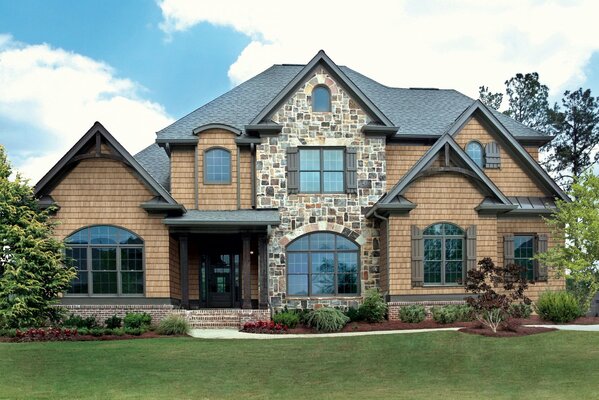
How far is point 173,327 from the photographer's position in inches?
888

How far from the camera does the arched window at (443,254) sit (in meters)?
25.6

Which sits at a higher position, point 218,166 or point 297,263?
point 218,166

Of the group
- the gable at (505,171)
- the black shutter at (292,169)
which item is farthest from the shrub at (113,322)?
the gable at (505,171)

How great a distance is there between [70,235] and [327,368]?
12177 millimetres

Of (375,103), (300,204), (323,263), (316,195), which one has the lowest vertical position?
(323,263)

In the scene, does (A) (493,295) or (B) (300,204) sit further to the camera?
(B) (300,204)

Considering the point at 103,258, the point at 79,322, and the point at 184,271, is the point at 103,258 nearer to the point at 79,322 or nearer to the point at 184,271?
the point at 79,322

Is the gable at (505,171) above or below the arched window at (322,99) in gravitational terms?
below

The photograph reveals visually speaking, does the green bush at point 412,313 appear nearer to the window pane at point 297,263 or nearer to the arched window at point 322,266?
the arched window at point 322,266

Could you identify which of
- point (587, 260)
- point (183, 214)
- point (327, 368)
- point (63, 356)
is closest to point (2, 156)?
point (183, 214)

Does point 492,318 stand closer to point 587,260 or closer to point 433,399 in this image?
point 587,260

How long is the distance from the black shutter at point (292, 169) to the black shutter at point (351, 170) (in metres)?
1.85

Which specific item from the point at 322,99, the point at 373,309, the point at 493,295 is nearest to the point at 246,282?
the point at 373,309

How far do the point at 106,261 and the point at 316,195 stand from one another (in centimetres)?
785
